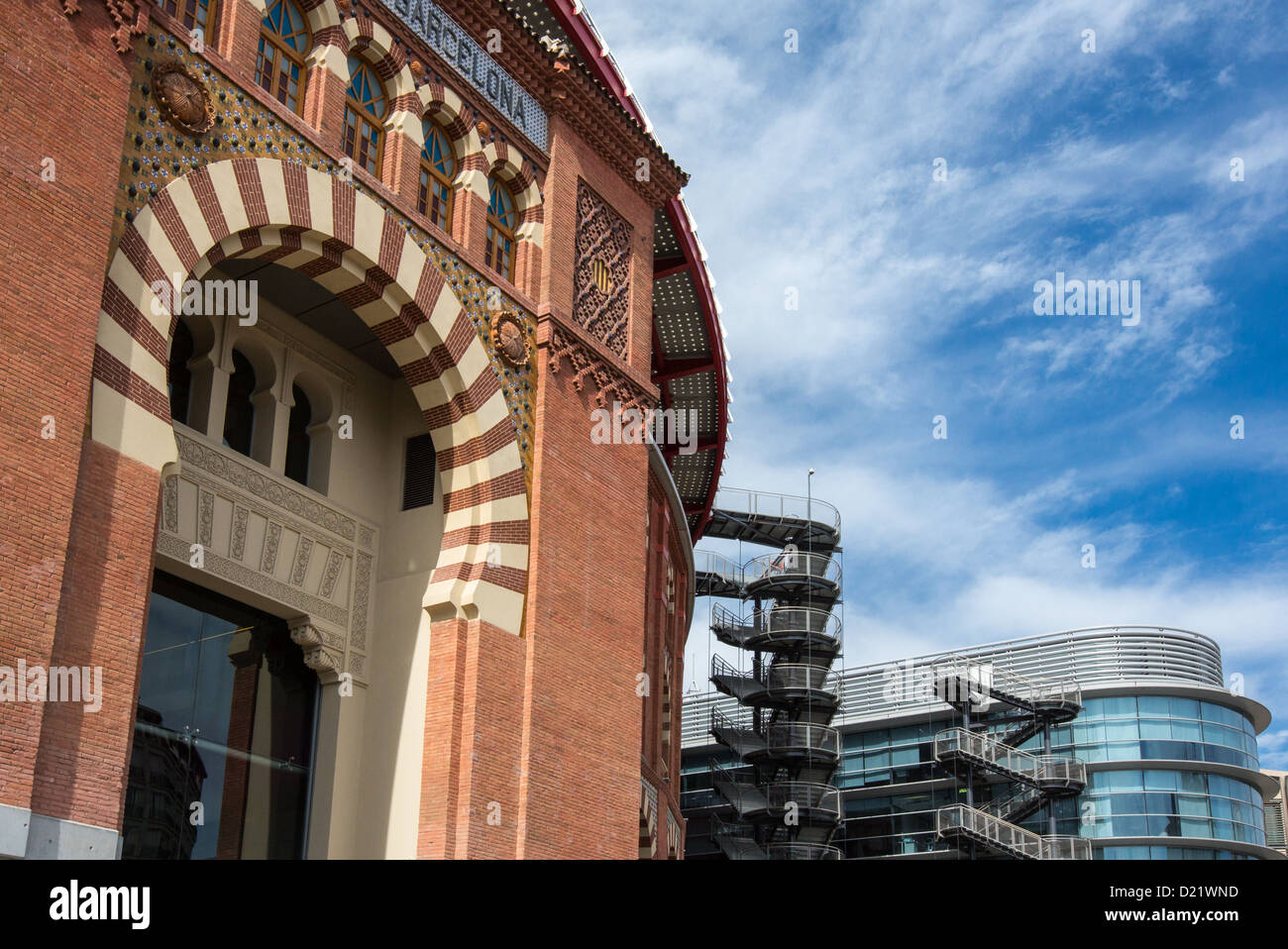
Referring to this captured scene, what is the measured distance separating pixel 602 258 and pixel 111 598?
861 centimetres

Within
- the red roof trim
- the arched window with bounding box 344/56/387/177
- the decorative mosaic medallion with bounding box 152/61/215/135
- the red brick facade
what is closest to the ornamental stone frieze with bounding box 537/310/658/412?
the red brick facade

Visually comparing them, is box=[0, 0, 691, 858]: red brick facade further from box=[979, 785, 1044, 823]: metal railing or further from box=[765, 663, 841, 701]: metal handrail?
box=[979, 785, 1044, 823]: metal railing

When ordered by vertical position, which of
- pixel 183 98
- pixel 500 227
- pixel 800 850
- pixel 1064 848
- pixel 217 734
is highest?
pixel 500 227

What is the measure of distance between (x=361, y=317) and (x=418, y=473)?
6.78 feet

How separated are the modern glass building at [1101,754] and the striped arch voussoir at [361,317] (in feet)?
104

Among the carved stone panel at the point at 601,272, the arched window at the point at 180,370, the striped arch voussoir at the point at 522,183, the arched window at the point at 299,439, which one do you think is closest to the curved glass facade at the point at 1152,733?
the carved stone panel at the point at 601,272

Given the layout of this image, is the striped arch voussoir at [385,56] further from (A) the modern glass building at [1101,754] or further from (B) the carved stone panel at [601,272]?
(A) the modern glass building at [1101,754]

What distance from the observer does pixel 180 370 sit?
1467 centimetres

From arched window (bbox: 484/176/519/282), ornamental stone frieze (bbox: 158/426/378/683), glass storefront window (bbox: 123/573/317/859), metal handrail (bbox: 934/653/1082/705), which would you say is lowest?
glass storefront window (bbox: 123/573/317/859)

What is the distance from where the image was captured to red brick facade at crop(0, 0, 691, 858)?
10.5 m

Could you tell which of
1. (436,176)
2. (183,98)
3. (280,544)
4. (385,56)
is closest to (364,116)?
(385,56)

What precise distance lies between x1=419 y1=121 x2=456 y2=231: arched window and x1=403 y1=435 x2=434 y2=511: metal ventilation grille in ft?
8.01

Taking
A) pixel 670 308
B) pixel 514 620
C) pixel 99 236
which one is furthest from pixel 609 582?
pixel 670 308

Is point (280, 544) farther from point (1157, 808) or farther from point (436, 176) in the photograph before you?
point (1157, 808)
